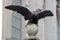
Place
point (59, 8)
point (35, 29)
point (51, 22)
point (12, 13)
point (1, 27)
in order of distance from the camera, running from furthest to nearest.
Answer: point (59, 8)
point (51, 22)
point (12, 13)
point (1, 27)
point (35, 29)

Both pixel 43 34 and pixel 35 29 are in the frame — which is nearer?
pixel 35 29

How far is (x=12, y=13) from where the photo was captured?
7441 millimetres

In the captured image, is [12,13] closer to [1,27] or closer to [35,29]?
[1,27]

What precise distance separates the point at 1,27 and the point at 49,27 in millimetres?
1853

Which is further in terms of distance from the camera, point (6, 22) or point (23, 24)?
point (23, 24)

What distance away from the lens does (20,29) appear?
26.5 ft

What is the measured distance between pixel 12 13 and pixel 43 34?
1257 millimetres

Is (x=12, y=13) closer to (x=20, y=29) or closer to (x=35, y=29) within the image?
(x=20, y=29)

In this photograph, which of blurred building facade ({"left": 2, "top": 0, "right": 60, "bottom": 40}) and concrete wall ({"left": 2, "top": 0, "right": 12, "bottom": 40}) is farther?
blurred building facade ({"left": 2, "top": 0, "right": 60, "bottom": 40})

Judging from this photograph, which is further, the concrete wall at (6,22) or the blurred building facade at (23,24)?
the blurred building facade at (23,24)

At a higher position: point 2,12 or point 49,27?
point 2,12

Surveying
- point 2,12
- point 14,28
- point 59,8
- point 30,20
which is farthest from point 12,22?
point 59,8

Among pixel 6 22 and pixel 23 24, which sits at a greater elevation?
pixel 6 22

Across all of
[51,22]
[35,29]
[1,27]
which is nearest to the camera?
[35,29]
